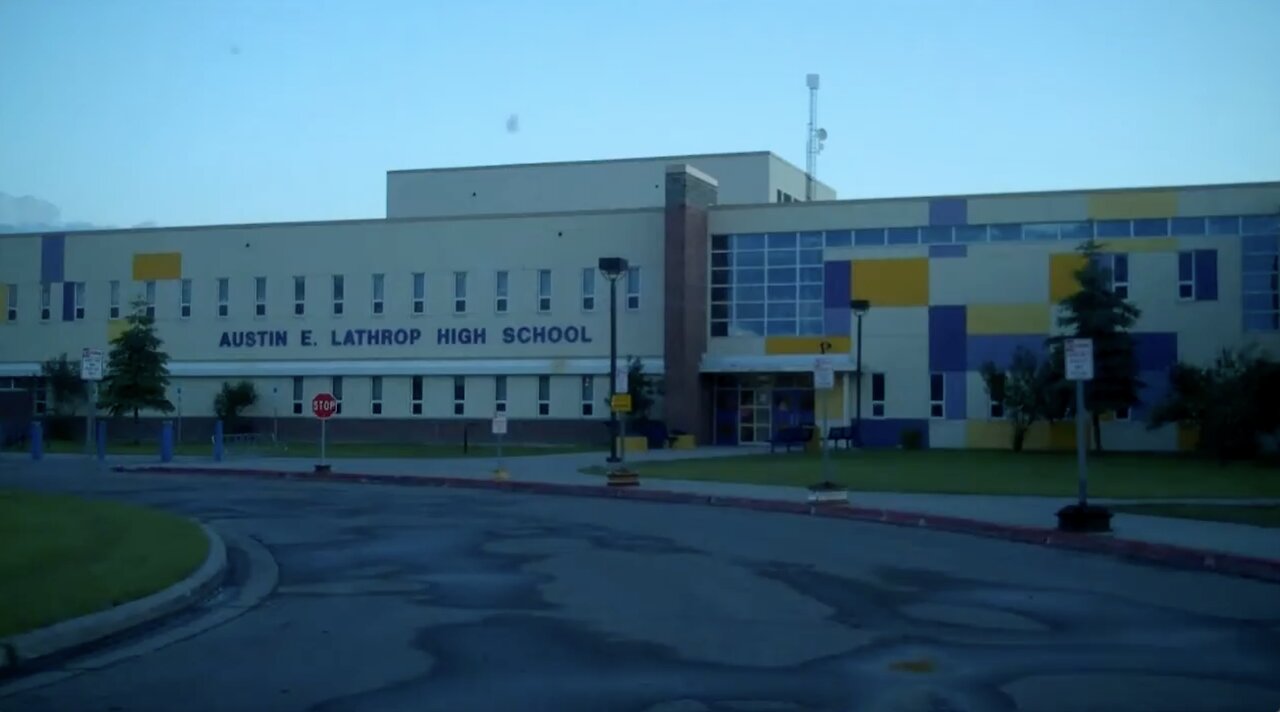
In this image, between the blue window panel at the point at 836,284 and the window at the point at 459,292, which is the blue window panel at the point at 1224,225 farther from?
the window at the point at 459,292

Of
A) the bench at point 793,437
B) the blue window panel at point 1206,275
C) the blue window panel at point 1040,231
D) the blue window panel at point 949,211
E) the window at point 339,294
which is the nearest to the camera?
the bench at point 793,437

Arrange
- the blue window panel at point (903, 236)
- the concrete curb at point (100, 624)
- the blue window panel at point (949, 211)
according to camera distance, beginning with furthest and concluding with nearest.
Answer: the blue window panel at point (903, 236) < the blue window panel at point (949, 211) < the concrete curb at point (100, 624)

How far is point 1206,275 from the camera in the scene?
52.0 metres

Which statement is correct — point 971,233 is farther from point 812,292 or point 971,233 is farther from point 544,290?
point 544,290

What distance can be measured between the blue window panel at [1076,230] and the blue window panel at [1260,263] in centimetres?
543

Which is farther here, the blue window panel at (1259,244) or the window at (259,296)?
the window at (259,296)

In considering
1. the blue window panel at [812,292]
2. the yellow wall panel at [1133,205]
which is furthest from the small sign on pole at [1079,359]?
the blue window panel at [812,292]

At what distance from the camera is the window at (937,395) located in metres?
54.7

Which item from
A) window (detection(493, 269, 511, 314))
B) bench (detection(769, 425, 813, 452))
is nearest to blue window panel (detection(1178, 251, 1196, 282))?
bench (detection(769, 425, 813, 452))

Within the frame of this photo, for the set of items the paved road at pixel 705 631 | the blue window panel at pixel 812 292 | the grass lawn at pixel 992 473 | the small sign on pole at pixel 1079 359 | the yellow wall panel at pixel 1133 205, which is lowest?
the paved road at pixel 705 631

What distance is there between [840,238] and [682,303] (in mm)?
6726

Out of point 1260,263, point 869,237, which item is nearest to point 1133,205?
point 1260,263

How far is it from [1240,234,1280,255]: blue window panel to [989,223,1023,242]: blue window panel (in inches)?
305

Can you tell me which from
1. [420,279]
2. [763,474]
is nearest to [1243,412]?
[763,474]
